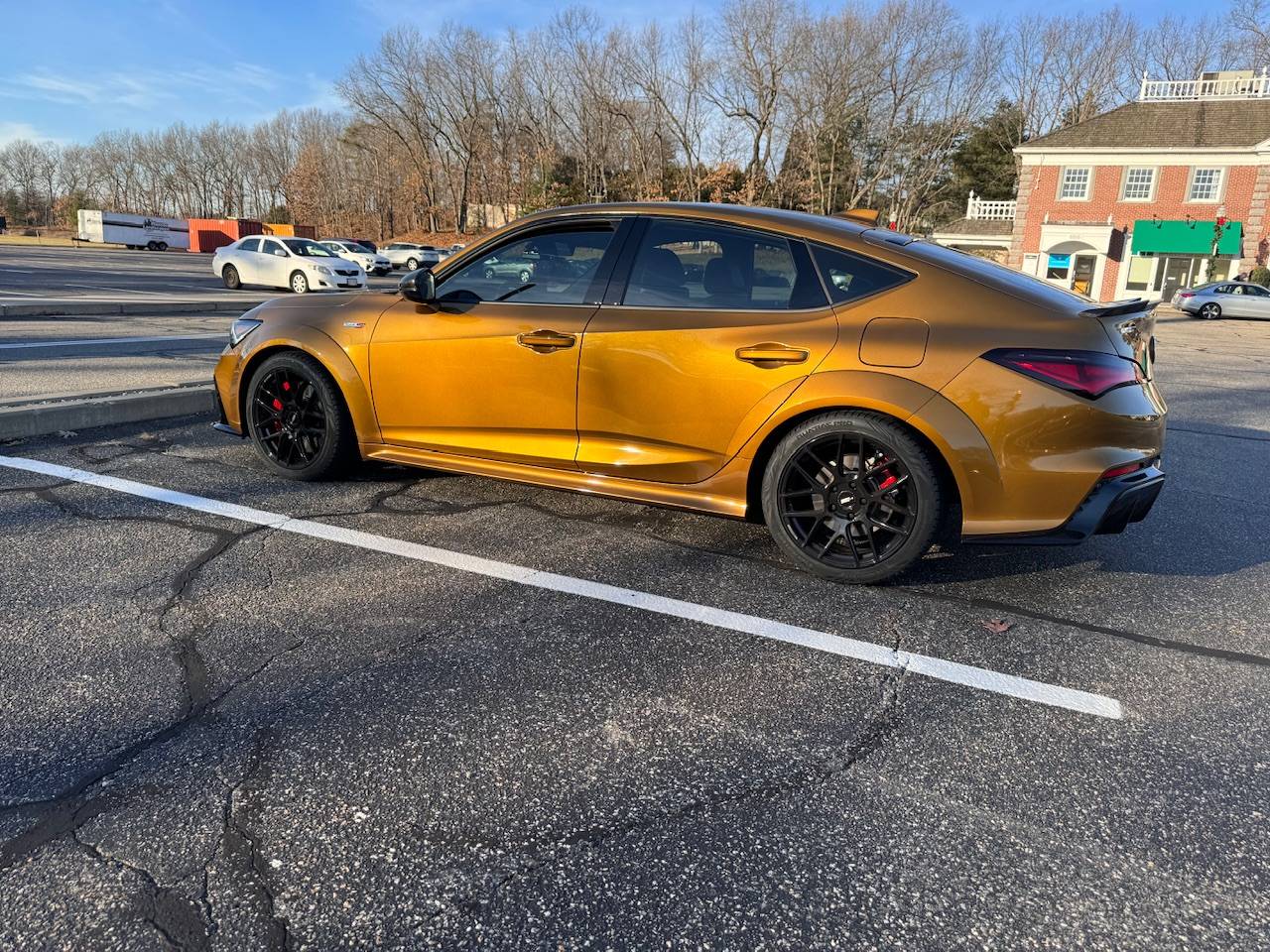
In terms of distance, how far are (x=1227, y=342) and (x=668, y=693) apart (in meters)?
21.5

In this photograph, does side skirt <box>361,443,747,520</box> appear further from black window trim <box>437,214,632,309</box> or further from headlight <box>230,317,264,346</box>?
headlight <box>230,317,264,346</box>

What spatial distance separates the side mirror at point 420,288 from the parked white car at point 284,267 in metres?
19.2

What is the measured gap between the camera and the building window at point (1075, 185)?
39469mm

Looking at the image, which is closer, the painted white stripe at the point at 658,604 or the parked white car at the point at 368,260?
the painted white stripe at the point at 658,604

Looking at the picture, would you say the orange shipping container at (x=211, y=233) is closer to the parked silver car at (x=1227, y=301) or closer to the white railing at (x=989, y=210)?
the white railing at (x=989, y=210)

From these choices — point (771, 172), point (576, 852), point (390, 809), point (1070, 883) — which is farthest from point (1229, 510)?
point (771, 172)

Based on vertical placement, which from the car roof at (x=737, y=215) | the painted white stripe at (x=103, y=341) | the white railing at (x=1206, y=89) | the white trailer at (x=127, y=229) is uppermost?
the white railing at (x=1206, y=89)

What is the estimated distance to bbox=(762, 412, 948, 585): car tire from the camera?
3295 mm

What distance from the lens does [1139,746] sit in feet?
7.87

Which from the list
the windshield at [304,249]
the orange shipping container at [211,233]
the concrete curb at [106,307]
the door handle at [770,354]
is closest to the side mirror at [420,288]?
the door handle at [770,354]

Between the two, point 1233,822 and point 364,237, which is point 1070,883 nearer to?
point 1233,822

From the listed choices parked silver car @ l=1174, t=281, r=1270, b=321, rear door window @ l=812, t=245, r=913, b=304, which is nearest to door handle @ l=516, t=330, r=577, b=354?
rear door window @ l=812, t=245, r=913, b=304

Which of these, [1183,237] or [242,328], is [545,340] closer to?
[242,328]

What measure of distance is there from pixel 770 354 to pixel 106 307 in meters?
13.5
